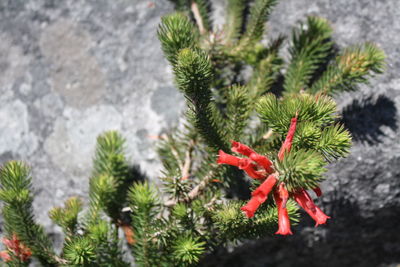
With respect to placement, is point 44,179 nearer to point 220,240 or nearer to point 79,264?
point 79,264

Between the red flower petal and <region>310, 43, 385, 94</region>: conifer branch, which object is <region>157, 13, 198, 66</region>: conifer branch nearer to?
the red flower petal

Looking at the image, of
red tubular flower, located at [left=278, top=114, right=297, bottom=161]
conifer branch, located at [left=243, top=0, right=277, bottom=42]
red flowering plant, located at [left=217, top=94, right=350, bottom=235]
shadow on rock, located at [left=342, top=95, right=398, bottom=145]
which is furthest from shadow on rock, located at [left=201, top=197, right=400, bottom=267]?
conifer branch, located at [left=243, top=0, right=277, bottom=42]

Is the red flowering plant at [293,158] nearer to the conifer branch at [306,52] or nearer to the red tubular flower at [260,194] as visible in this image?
the red tubular flower at [260,194]

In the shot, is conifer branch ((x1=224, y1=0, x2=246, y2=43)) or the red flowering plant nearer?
the red flowering plant

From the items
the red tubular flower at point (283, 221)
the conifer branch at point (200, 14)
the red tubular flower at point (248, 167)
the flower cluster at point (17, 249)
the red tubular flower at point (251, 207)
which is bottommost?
the red tubular flower at point (283, 221)

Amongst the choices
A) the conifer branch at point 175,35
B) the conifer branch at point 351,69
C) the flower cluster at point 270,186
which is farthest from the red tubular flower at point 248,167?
the conifer branch at point 351,69

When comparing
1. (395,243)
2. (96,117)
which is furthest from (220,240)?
(395,243)
